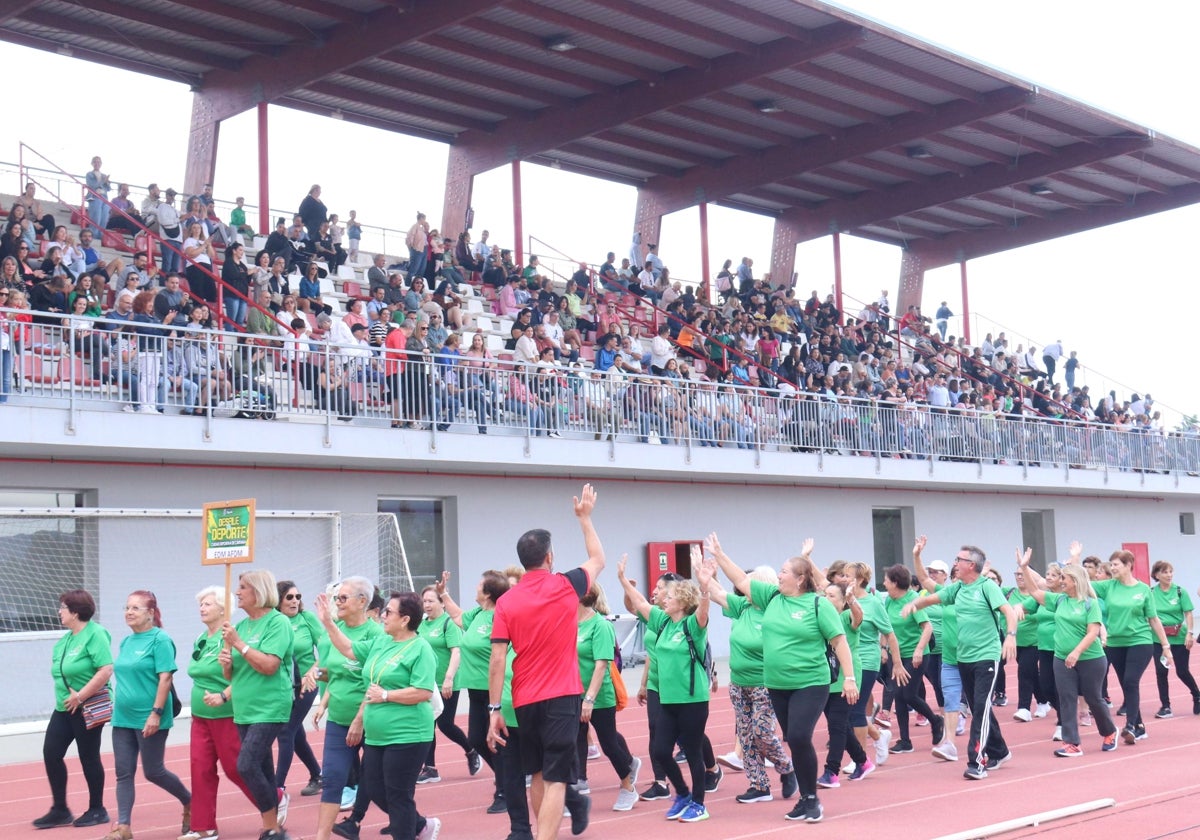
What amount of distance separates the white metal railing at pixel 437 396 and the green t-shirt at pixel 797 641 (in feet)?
29.5

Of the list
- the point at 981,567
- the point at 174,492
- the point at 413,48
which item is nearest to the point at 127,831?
the point at 981,567

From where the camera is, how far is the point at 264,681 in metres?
8.98

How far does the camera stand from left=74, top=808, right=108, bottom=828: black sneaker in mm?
10555

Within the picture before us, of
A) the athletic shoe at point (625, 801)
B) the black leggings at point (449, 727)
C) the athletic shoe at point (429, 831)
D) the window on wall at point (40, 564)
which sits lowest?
the athletic shoe at point (625, 801)

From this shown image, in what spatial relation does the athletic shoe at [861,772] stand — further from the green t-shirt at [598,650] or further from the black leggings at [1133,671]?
the black leggings at [1133,671]

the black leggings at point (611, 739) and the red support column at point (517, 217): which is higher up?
the red support column at point (517, 217)

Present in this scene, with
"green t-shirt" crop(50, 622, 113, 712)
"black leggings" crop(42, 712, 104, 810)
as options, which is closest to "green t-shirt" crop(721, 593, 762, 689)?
"green t-shirt" crop(50, 622, 113, 712)

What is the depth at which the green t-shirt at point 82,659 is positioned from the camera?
10289mm

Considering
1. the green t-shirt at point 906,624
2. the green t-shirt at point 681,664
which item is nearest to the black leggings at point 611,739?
the green t-shirt at point 681,664

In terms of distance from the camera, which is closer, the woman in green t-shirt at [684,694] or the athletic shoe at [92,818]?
the woman in green t-shirt at [684,694]

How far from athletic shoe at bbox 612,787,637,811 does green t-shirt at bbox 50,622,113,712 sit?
3.82 metres

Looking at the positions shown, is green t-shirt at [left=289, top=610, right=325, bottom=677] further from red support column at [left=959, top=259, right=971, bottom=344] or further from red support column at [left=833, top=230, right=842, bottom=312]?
red support column at [left=959, top=259, right=971, bottom=344]

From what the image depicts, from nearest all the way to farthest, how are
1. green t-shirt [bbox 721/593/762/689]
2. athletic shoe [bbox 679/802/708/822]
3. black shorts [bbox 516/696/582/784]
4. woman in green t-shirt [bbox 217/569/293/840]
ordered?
black shorts [bbox 516/696/582/784], woman in green t-shirt [bbox 217/569/293/840], athletic shoe [bbox 679/802/708/822], green t-shirt [bbox 721/593/762/689]

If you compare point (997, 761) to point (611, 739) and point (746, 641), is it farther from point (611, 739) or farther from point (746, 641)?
point (611, 739)
